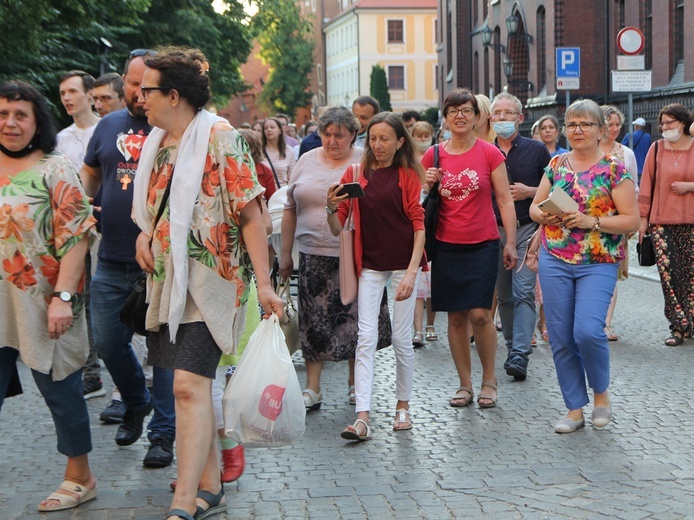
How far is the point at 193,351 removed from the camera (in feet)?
16.6

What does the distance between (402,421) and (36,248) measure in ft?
9.07

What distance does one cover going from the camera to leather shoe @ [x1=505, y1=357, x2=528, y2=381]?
8914 mm

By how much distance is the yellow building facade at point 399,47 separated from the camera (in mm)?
98938

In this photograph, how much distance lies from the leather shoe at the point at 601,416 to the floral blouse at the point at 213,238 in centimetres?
287

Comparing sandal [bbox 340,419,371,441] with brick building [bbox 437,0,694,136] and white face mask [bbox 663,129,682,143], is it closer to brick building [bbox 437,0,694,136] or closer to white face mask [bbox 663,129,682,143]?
white face mask [bbox 663,129,682,143]

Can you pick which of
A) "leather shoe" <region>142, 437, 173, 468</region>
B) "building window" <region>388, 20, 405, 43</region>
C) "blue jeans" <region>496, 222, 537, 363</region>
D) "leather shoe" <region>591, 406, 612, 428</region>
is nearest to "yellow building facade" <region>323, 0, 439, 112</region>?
"building window" <region>388, 20, 405, 43</region>

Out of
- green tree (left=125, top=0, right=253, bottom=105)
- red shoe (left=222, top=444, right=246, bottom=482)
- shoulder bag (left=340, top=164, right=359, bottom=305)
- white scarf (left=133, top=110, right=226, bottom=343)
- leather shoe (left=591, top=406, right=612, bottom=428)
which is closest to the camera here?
white scarf (left=133, top=110, right=226, bottom=343)

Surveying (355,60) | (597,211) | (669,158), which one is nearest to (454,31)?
(355,60)

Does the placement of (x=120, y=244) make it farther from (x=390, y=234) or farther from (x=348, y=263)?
(x=390, y=234)

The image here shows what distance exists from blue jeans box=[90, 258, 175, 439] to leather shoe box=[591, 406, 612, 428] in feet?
8.34

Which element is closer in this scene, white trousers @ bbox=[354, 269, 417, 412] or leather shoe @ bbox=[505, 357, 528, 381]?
white trousers @ bbox=[354, 269, 417, 412]

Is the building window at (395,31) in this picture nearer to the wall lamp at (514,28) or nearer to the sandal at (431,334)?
the wall lamp at (514,28)

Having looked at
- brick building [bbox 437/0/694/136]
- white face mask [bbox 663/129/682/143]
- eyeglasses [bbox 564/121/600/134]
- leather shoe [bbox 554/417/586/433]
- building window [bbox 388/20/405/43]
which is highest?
building window [bbox 388/20/405/43]

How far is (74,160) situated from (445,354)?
3716 millimetres
